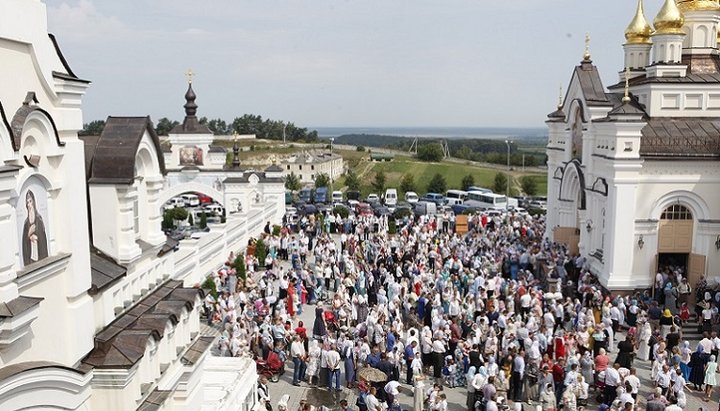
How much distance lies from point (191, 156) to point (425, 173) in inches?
2015

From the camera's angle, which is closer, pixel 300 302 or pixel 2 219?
pixel 2 219

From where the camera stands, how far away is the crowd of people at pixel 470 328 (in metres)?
13.2

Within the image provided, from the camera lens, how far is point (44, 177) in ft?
23.7

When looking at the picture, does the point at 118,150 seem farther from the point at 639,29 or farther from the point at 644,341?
the point at 639,29

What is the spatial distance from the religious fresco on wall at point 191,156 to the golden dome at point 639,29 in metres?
23.1

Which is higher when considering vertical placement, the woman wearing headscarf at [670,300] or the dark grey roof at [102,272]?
the dark grey roof at [102,272]

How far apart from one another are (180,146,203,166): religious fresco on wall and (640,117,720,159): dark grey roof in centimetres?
2486

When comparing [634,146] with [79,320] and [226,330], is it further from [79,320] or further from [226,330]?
[79,320]

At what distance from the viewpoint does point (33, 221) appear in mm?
7023

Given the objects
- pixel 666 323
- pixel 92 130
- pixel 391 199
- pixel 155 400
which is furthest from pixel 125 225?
pixel 92 130

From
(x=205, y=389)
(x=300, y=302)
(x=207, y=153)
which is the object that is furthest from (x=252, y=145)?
(x=205, y=389)

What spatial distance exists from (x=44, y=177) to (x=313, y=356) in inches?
336

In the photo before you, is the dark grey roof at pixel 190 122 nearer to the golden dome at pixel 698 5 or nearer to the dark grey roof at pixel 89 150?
the golden dome at pixel 698 5

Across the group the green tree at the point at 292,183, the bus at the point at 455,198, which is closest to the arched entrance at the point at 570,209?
the bus at the point at 455,198
